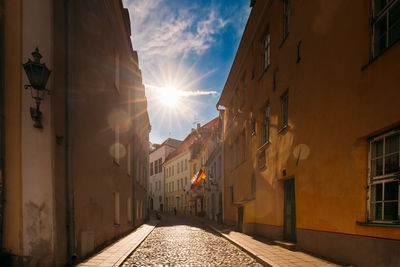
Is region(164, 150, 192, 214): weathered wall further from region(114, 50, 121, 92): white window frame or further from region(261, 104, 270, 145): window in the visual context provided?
region(114, 50, 121, 92): white window frame

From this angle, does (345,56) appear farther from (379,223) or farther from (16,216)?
(16,216)

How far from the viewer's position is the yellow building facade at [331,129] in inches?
186

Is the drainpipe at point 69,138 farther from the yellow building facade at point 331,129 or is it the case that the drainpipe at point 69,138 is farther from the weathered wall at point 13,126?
the yellow building facade at point 331,129

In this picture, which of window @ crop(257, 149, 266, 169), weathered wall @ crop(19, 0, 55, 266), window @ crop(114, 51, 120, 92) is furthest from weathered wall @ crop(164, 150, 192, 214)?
weathered wall @ crop(19, 0, 55, 266)

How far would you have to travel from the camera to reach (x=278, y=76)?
31.8 ft

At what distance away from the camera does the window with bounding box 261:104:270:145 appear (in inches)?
442

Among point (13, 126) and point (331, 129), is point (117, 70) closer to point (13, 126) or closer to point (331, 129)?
point (13, 126)

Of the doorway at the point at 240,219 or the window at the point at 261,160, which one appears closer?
the window at the point at 261,160

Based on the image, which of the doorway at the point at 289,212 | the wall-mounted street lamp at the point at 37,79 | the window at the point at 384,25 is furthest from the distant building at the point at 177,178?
the window at the point at 384,25

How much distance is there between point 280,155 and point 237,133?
7078 mm

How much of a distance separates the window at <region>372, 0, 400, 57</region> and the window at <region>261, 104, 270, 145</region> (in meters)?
6.12

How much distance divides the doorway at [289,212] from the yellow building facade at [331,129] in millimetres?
34

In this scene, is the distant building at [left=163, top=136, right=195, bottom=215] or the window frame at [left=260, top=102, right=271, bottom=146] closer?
the window frame at [left=260, top=102, right=271, bottom=146]

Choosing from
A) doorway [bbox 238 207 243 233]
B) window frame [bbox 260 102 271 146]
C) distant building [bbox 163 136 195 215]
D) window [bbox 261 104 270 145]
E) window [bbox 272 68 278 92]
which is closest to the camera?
window [bbox 272 68 278 92]
